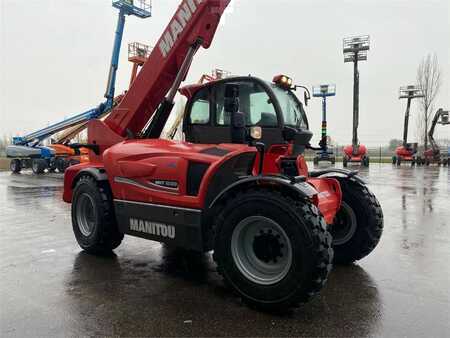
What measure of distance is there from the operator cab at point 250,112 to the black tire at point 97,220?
147 cm

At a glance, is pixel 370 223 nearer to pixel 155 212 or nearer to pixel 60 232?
pixel 155 212

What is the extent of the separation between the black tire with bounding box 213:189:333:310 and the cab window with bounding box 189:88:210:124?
4.64 ft

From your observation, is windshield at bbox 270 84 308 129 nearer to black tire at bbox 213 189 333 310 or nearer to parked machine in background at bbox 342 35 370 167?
black tire at bbox 213 189 333 310

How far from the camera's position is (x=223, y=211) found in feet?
11.7

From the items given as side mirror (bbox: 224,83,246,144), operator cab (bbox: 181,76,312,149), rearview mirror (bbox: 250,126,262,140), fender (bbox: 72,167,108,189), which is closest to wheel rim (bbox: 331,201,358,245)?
operator cab (bbox: 181,76,312,149)

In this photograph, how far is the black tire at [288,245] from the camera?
3.12m

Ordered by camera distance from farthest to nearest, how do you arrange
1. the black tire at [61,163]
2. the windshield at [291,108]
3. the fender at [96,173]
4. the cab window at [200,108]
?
1. the black tire at [61,163]
2. the fender at [96,173]
3. the cab window at [200,108]
4. the windshield at [291,108]

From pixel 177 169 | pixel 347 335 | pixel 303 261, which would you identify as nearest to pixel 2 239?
pixel 177 169

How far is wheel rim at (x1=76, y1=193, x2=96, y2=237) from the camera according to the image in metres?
5.39

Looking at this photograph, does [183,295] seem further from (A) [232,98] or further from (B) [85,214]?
(B) [85,214]

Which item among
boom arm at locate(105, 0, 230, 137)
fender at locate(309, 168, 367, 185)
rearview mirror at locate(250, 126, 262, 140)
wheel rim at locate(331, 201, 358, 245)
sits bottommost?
wheel rim at locate(331, 201, 358, 245)

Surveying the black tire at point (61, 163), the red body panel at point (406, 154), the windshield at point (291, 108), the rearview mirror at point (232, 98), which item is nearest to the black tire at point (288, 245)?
the rearview mirror at point (232, 98)

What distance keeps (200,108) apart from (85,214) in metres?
2.48

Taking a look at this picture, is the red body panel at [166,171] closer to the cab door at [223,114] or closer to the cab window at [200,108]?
the cab door at [223,114]
